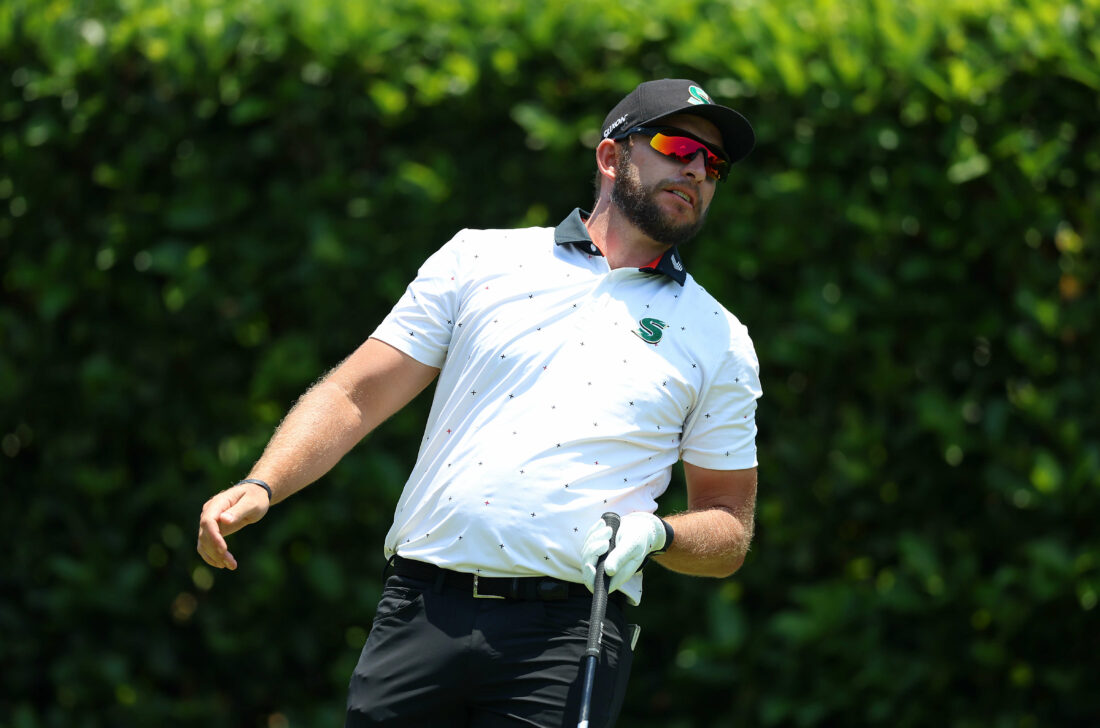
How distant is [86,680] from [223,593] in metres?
0.72

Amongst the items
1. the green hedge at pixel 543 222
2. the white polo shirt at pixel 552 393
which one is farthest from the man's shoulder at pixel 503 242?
the green hedge at pixel 543 222

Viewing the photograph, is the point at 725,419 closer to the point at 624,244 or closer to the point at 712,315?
the point at 712,315

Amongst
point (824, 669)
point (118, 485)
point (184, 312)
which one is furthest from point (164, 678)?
point (824, 669)

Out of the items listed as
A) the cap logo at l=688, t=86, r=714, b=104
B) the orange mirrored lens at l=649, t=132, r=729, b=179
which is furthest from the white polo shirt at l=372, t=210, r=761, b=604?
the cap logo at l=688, t=86, r=714, b=104

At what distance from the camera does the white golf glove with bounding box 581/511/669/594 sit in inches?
117

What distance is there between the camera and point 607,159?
11.9ft

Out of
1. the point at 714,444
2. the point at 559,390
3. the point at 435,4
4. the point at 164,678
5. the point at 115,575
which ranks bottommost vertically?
the point at 164,678

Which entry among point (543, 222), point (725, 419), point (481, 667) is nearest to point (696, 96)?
point (725, 419)

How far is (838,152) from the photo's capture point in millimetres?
5074

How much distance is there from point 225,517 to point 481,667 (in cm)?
66

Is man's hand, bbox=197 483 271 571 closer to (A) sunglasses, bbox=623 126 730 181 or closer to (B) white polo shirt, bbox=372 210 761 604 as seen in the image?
(B) white polo shirt, bbox=372 210 761 604

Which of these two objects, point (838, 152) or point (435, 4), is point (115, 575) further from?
point (838, 152)

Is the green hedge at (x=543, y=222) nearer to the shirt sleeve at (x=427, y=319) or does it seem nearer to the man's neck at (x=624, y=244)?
the man's neck at (x=624, y=244)

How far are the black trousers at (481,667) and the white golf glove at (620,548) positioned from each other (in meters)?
0.16
